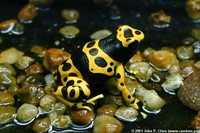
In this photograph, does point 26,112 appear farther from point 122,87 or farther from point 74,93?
point 122,87

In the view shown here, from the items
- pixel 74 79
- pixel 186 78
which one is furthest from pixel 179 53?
pixel 74 79

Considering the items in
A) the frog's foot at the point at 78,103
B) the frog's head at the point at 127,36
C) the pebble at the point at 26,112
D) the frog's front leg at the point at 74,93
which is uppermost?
the frog's head at the point at 127,36

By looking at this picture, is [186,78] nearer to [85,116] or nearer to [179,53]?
[179,53]

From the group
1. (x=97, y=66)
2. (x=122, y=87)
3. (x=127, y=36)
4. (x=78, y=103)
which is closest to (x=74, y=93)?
(x=78, y=103)

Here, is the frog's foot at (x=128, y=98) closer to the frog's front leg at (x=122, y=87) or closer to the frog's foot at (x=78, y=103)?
the frog's front leg at (x=122, y=87)

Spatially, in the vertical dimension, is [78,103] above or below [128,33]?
below

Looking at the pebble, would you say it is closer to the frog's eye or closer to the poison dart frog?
the poison dart frog

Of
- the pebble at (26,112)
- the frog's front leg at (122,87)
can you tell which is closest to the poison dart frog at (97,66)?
the frog's front leg at (122,87)
